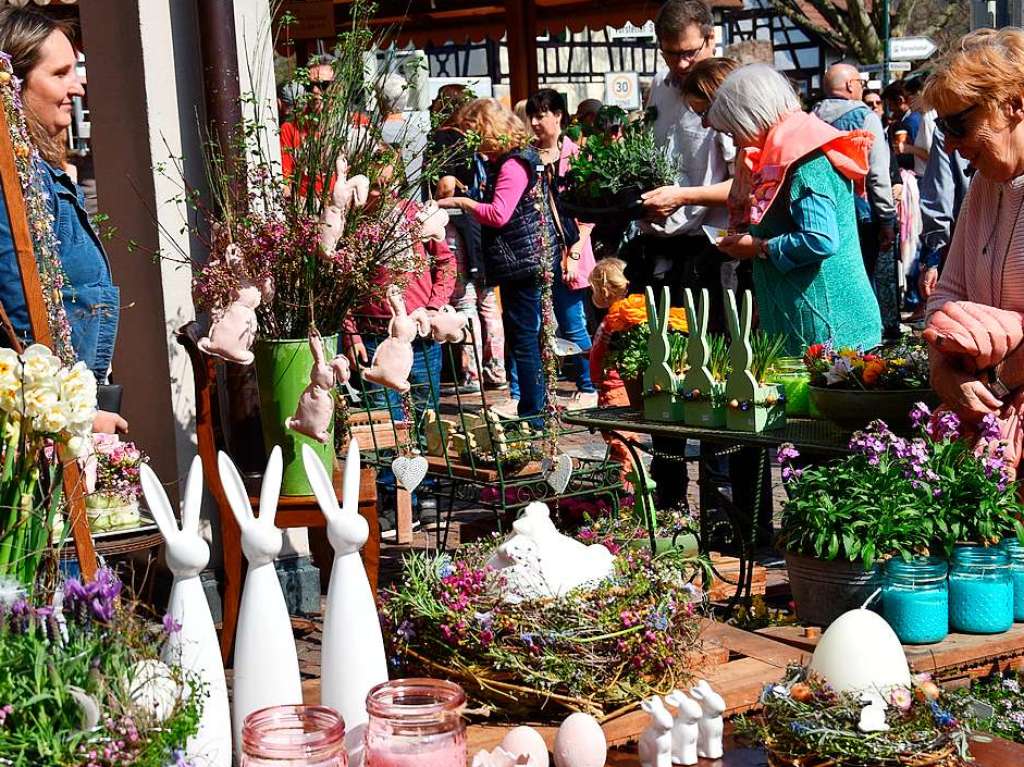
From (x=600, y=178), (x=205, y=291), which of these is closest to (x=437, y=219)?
(x=205, y=291)

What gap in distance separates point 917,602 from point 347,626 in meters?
1.24

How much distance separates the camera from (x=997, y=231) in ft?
11.1

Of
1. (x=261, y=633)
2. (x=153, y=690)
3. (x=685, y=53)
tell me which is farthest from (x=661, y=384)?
(x=153, y=690)

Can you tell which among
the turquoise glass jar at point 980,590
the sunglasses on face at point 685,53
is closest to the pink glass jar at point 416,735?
the turquoise glass jar at point 980,590

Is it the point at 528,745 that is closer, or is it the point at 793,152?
the point at 528,745

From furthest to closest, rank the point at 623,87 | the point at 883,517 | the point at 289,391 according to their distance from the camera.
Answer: the point at 623,87 < the point at 289,391 < the point at 883,517

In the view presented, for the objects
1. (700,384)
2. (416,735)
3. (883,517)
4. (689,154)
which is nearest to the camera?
(416,735)

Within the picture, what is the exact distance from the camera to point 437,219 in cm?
380

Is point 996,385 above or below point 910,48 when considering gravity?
below

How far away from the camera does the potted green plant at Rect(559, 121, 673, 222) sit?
495 centimetres

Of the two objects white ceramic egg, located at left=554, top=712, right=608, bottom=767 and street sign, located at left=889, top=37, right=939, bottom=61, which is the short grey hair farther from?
street sign, located at left=889, top=37, right=939, bottom=61

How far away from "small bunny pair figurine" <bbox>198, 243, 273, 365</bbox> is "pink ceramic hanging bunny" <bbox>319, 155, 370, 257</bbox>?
215 mm

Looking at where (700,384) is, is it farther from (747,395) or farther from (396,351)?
(396,351)

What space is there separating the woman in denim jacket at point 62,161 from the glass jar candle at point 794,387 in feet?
5.70
